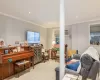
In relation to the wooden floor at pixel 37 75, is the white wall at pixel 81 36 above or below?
above

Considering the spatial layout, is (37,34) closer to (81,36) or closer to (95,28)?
(81,36)

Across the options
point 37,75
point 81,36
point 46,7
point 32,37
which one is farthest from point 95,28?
point 37,75

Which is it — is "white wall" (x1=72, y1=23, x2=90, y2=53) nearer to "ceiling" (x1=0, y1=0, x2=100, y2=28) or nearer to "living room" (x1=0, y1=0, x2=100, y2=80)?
"living room" (x1=0, y1=0, x2=100, y2=80)

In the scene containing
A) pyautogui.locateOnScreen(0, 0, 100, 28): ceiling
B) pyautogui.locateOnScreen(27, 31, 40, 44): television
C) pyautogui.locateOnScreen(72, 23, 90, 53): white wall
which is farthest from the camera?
pyautogui.locateOnScreen(72, 23, 90, 53): white wall

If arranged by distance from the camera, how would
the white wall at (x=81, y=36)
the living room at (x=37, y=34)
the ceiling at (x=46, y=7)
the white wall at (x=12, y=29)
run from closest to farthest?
1. the ceiling at (x=46, y=7)
2. the living room at (x=37, y=34)
3. the white wall at (x=12, y=29)
4. the white wall at (x=81, y=36)

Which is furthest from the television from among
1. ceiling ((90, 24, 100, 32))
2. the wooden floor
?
ceiling ((90, 24, 100, 32))

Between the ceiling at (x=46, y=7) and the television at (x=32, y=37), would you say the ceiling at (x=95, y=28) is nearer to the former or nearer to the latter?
the ceiling at (x=46, y=7)

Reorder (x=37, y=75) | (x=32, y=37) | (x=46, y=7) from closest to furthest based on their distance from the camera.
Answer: (x=46, y=7) < (x=37, y=75) < (x=32, y=37)

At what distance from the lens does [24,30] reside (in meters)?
4.53

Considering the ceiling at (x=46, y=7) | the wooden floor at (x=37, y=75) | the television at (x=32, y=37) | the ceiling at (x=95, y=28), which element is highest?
the ceiling at (x=46, y=7)

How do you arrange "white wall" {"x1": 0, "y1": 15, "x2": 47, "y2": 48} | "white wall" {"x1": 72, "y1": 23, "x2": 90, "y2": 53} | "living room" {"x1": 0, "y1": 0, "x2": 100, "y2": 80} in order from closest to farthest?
"living room" {"x1": 0, "y1": 0, "x2": 100, "y2": 80} → "white wall" {"x1": 0, "y1": 15, "x2": 47, "y2": 48} → "white wall" {"x1": 72, "y1": 23, "x2": 90, "y2": 53}

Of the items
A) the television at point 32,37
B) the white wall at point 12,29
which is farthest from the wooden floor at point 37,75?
the television at point 32,37

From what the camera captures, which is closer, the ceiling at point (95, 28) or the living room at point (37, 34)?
the living room at point (37, 34)

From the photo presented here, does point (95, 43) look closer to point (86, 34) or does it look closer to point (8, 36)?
point (86, 34)
